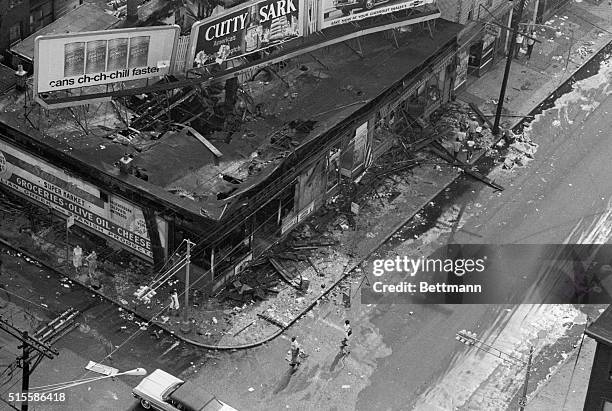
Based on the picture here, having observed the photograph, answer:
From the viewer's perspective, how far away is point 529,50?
3036 inches

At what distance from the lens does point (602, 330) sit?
154 feet

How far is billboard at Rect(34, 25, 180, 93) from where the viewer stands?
179 feet

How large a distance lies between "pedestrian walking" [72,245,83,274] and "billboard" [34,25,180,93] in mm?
7032

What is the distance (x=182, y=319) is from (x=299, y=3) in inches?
617

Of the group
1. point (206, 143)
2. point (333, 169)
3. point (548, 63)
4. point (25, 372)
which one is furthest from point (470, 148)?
point (25, 372)

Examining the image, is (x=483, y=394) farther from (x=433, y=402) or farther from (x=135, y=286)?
(x=135, y=286)

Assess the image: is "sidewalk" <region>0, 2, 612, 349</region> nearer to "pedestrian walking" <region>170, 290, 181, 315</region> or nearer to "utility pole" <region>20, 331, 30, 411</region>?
"pedestrian walking" <region>170, 290, 181, 315</region>

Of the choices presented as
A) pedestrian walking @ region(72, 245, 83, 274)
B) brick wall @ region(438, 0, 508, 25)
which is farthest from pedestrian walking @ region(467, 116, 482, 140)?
pedestrian walking @ region(72, 245, 83, 274)

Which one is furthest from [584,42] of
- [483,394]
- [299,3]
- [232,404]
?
[232,404]

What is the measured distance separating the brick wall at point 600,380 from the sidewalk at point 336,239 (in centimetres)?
1351

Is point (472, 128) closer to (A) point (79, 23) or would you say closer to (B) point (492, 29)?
(B) point (492, 29)

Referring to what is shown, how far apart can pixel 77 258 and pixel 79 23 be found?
13.9 m

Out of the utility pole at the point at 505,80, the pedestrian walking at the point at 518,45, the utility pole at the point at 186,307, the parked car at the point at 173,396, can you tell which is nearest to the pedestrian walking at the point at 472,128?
the utility pole at the point at 505,80

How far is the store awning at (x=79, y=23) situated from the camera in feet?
213
